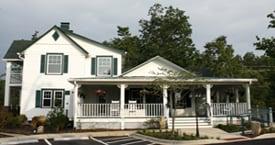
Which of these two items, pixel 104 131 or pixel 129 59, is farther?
pixel 129 59

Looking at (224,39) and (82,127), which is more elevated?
(224,39)

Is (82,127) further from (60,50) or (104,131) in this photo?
(60,50)

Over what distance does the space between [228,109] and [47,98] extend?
13617 mm

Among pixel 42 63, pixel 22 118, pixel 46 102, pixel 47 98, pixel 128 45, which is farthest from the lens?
pixel 128 45

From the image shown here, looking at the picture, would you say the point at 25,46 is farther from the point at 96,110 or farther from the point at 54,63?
the point at 96,110

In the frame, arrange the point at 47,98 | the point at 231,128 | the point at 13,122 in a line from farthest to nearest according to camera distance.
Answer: the point at 47,98, the point at 13,122, the point at 231,128

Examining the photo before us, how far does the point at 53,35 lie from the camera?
30.5 m

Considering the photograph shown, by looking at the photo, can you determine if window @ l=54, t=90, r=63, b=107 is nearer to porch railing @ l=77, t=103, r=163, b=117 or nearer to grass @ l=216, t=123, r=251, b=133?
porch railing @ l=77, t=103, r=163, b=117

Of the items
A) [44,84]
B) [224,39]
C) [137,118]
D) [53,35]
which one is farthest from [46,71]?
[224,39]

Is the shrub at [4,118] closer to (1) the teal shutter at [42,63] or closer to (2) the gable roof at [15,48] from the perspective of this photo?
(1) the teal shutter at [42,63]

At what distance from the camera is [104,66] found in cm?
3056

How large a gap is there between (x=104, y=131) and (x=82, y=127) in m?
1.93

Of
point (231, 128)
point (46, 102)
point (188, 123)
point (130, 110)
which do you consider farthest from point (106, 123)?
point (231, 128)

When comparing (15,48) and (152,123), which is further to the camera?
(15,48)
